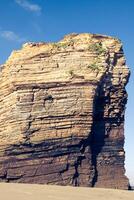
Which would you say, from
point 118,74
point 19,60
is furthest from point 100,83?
point 19,60

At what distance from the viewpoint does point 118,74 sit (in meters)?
34.9

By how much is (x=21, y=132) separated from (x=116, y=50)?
10628 mm

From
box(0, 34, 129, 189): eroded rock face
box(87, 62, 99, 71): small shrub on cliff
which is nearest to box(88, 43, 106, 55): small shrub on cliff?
box(0, 34, 129, 189): eroded rock face

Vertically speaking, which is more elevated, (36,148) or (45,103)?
(45,103)

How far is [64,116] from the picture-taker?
32.2m

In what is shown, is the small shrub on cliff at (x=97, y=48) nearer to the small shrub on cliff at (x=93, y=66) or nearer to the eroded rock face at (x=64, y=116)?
the eroded rock face at (x=64, y=116)

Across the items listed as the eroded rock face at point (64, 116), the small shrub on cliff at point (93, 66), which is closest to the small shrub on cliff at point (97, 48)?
the eroded rock face at point (64, 116)

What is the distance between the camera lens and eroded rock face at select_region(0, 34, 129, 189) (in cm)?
3219

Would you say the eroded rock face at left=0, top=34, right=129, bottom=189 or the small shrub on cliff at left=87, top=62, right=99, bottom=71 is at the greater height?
the small shrub on cliff at left=87, top=62, right=99, bottom=71

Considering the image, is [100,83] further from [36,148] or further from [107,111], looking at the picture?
[36,148]

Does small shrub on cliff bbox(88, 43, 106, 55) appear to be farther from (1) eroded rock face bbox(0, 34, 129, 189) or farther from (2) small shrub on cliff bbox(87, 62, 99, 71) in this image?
(2) small shrub on cliff bbox(87, 62, 99, 71)

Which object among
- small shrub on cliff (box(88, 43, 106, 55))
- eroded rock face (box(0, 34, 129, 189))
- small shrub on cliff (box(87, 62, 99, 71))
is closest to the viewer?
eroded rock face (box(0, 34, 129, 189))

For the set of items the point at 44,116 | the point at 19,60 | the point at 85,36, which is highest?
the point at 85,36

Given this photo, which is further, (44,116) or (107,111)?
(107,111)
